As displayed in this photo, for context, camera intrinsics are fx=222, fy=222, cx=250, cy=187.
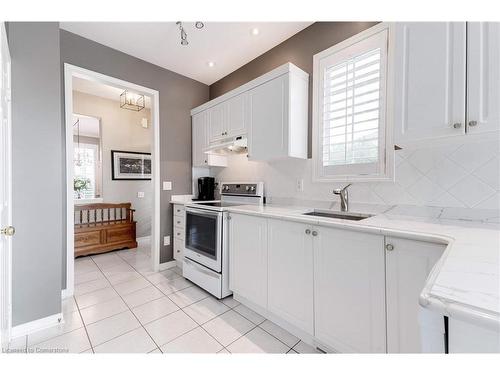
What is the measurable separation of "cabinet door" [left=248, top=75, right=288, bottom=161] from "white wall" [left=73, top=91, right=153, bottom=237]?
2249mm

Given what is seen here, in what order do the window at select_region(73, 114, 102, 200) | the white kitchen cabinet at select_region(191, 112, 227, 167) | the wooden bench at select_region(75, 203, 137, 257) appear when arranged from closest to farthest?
1. the white kitchen cabinet at select_region(191, 112, 227, 167)
2. the wooden bench at select_region(75, 203, 137, 257)
3. the window at select_region(73, 114, 102, 200)

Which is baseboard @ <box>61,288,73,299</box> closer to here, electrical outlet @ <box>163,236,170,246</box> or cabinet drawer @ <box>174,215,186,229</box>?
electrical outlet @ <box>163,236,170,246</box>

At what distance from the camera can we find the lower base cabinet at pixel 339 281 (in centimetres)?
111

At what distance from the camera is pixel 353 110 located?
191 cm

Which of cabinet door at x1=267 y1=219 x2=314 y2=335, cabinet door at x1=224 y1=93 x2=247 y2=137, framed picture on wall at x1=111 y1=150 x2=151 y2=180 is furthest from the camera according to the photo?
framed picture on wall at x1=111 y1=150 x2=151 y2=180

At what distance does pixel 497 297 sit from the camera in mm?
447

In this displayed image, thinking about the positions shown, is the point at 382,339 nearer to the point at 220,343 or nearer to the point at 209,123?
the point at 220,343

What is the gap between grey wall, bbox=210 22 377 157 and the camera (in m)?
1.99

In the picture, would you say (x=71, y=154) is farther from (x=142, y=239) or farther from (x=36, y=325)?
(x=142, y=239)

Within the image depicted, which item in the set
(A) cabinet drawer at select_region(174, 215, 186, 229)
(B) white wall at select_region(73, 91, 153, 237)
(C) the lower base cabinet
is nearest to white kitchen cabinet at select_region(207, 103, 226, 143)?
(A) cabinet drawer at select_region(174, 215, 186, 229)

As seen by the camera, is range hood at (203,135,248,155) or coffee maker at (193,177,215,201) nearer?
range hood at (203,135,248,155)

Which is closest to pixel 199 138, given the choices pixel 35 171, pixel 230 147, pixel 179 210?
pixel 230 147
